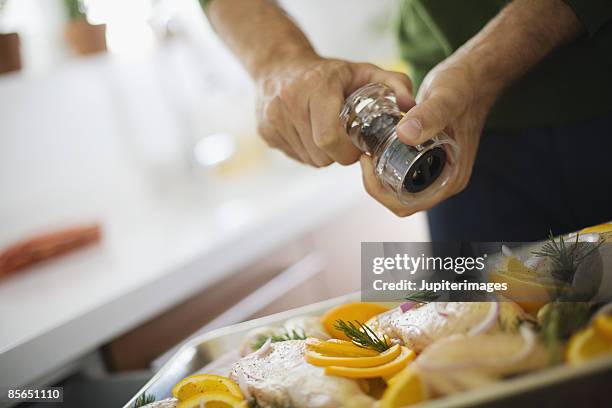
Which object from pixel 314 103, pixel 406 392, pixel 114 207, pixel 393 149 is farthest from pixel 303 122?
pixel 114 207

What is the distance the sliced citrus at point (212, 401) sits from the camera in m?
0.42

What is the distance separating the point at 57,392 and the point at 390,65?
1.55 meters

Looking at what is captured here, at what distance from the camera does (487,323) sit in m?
0.39

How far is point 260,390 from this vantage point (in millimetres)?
419

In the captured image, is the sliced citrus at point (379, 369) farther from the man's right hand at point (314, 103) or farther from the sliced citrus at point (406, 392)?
the man's right hand at point (314, 103)

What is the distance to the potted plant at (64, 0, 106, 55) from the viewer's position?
1.54m

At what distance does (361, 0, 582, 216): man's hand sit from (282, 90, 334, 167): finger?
8cm

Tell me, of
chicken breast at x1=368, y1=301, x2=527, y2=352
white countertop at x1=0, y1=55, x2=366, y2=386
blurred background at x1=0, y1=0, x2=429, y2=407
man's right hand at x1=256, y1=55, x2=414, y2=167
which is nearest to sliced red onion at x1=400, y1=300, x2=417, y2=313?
chicken breast at x1=368, y1=301, x2=527, y2=352

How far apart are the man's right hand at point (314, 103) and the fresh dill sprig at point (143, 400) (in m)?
0.28

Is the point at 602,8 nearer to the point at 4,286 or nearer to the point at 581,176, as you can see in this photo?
the point at 581,176

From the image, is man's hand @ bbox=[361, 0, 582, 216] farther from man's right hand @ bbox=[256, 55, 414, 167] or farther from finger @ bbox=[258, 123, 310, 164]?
finger @ bbox=[258, 123, 310, 164]

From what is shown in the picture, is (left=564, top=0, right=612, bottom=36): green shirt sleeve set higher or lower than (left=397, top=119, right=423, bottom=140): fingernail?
higher

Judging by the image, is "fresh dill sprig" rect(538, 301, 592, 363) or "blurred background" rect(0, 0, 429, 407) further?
"blurred background" rect(0, 0, 429, 407)

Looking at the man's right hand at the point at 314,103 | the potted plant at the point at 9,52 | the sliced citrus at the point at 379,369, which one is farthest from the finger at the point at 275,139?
the potted plant at the point at 9,52
